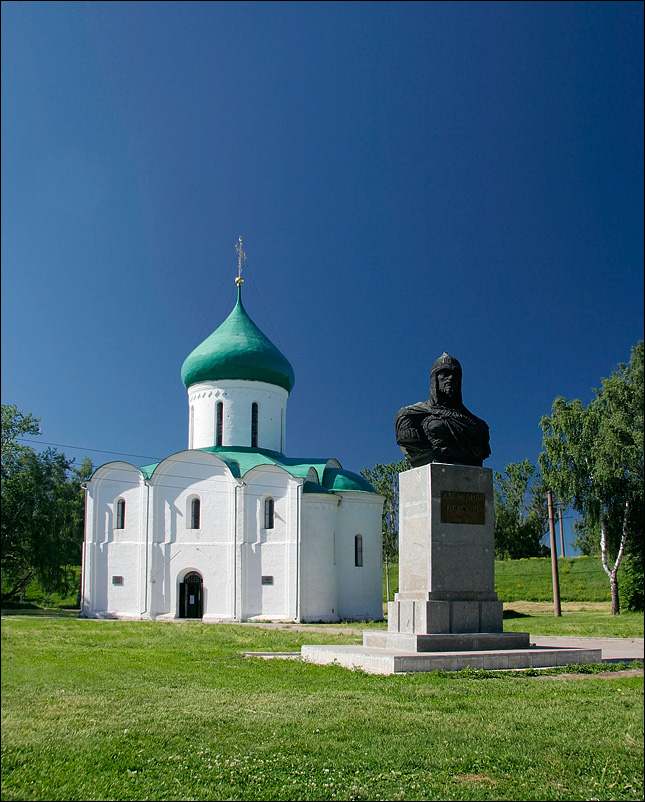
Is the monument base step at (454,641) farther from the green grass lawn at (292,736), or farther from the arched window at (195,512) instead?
the arched window at (195,512)

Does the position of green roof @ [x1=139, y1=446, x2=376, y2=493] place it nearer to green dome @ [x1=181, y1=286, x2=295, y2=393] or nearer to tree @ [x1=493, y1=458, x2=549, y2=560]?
green dome @ [x1=181, y1=286, x2=295, y2=393]

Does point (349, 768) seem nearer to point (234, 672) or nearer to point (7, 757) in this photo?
point (7, 757)

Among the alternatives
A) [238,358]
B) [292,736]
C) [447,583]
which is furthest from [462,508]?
[238,358]

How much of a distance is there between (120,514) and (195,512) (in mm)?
3363

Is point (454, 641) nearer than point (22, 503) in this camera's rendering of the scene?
No

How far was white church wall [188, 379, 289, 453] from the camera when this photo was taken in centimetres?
3469

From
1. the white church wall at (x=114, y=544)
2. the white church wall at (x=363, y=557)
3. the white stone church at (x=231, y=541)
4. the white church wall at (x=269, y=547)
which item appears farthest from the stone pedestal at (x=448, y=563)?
the white church wall at (x=114, y=544)

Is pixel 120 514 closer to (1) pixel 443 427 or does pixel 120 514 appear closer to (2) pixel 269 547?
(2) pixel 269 547

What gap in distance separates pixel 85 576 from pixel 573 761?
98.8ft

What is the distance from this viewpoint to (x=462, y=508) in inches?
475

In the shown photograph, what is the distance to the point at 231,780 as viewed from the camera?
14.7 ft

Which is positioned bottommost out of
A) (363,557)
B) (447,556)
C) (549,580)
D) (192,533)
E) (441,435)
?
(549,580)

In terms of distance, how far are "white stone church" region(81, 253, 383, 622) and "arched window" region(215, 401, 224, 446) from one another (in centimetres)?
125

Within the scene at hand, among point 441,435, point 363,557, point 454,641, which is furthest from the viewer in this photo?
point 363,557
